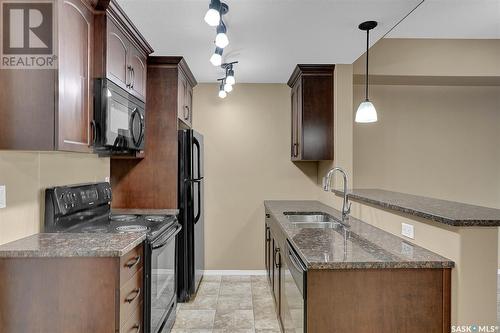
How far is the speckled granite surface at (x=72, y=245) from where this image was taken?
1.60 m

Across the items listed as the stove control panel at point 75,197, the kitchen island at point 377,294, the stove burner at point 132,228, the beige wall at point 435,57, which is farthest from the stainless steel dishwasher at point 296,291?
the beige wall at point 435,57

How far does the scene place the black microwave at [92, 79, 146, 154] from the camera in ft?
6.74

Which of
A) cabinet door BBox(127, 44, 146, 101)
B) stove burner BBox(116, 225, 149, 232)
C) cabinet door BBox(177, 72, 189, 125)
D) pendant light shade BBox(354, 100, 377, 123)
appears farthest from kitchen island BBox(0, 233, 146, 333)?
pendant light shade BBox(354, 100, 377, 123)

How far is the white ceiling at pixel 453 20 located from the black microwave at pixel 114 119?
2.41 m

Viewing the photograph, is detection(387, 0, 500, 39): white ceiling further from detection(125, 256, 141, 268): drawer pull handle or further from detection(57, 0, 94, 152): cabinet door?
detection(125, 256, 141, 268): drawer pull handle

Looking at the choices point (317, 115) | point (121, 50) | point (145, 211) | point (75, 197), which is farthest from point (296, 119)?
point (75, 197)

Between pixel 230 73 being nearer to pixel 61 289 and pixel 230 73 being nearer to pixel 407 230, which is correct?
pixel 407 230

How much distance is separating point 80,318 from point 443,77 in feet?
13.2

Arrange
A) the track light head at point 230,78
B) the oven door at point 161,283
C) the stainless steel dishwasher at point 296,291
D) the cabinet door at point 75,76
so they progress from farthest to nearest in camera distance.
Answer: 1. the track light head at point 230,78
2. the oven door at point 161,283
3. the cabinet door at point 75,76
4. the stainless steel dishwasher at point 296,291

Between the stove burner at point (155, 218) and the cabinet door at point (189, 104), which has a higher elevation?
the cabinet door at point (189, 104)

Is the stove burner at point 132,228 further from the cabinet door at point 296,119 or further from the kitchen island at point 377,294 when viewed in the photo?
the cabinet door at point 296,119

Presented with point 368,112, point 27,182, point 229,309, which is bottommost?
point 229,309

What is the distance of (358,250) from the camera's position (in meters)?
1.67

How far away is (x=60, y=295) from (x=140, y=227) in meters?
0.69
